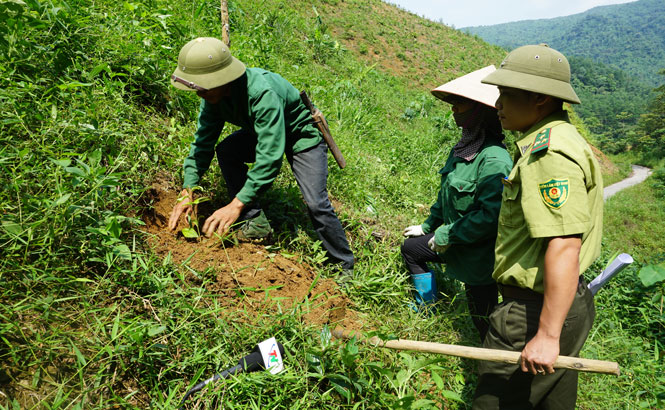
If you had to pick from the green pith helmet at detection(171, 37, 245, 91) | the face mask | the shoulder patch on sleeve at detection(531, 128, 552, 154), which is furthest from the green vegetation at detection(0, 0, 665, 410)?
the face mask

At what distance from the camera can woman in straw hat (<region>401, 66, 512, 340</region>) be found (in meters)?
2.04

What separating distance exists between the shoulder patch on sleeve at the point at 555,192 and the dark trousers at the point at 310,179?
1.43 m

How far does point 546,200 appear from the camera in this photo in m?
1.30

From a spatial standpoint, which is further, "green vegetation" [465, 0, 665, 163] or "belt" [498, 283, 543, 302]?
"green vegetation" [465, 0, 665, 163]

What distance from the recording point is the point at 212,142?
8.19 ft

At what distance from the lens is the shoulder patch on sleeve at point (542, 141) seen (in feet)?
4.35

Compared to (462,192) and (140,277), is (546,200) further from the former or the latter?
(140,277)

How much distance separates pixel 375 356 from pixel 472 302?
2.91ft

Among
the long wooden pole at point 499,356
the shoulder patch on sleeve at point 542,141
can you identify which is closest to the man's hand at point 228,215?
the long wooden pole at point 499,356

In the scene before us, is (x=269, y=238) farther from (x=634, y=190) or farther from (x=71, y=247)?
(x=634, y=190)

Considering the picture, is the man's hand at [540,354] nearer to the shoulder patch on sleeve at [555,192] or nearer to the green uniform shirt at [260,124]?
the shoulder patch on sleeve at [555,192]

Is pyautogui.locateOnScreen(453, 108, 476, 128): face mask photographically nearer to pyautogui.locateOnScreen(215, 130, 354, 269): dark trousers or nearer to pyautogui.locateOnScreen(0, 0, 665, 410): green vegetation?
pyautogui.locateOnScreen(215, 130, 354, 269): dark trousers

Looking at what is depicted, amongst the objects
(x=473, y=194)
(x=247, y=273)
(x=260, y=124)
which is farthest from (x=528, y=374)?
(x=260, y=124)

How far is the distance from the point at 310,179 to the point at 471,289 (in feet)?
4.46
